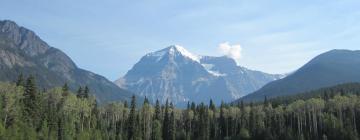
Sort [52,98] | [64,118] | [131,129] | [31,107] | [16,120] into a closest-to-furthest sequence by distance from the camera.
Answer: [16,120]
[31,107]
[64,118]
[52,98]
[131,129]

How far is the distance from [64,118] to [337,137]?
94.5 meters

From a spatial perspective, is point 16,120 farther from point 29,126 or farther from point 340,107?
point 340,107

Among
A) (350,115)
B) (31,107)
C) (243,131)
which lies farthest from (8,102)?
(350,115)

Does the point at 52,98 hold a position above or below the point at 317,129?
above

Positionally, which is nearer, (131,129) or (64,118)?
(64,118)

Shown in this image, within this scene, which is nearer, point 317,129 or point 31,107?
point 31,107

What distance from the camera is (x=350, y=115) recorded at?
194 meters

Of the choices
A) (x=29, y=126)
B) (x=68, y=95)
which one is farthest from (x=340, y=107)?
(x=29, y=126)

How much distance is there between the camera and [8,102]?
148 meters

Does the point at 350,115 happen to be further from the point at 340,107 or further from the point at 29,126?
the point at 29,126

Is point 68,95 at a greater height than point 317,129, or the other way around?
point 68,95

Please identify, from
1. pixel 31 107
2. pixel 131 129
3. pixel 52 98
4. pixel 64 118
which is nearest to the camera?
pixel 31 107

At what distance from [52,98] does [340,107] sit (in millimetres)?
114645

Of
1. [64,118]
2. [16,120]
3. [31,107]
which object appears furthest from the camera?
[64,118]
